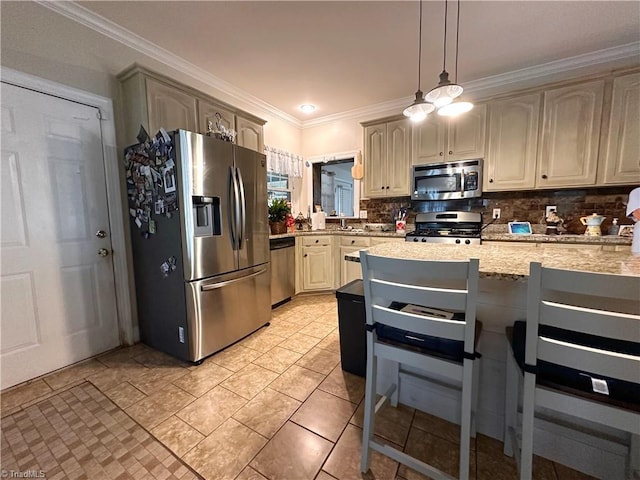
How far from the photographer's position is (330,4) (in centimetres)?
194

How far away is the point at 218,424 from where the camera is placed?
1488 mm

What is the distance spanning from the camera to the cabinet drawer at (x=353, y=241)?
349cm

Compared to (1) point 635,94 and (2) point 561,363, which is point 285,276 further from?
(1) point 635,94

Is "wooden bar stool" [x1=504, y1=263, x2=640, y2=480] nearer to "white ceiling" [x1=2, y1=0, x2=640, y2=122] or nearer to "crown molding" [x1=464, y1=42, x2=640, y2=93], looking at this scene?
"white ceiling" [x1=2, y1=0, x2=640, y2=122]

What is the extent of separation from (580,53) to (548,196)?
4.62ft

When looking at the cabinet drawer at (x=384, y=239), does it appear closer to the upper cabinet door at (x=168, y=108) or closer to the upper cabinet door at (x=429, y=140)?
the upper cabinet door at (x=429, y=140)

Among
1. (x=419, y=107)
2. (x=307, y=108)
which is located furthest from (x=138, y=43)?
(x=419, y=107)

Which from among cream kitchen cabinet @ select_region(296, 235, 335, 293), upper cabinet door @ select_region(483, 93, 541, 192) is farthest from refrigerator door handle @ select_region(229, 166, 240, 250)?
upper cabinet door @ select_region(483, 93, 541, 192)

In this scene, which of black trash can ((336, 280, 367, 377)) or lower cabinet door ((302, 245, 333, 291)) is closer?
black trash can ((336, 280, 367, 377))

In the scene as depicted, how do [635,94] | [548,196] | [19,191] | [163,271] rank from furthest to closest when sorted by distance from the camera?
[548,196] < [635,94] < [163,271] < [19,191]

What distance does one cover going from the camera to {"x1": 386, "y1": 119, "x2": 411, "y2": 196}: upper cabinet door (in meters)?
3.41

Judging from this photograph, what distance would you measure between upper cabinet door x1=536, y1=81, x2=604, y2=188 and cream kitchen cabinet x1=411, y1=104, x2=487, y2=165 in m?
0.58

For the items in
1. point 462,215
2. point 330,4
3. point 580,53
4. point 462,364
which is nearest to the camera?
point 462,364

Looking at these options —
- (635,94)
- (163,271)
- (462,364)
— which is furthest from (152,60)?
(635,94)
